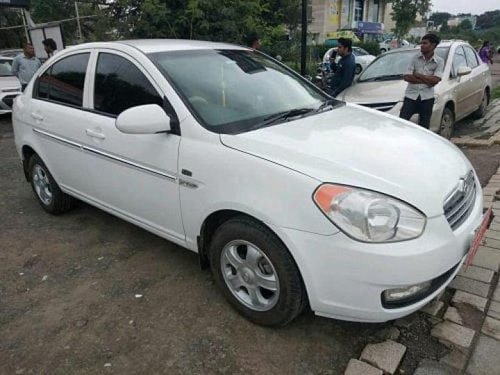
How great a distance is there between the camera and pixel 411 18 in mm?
30641

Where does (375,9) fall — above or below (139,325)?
above

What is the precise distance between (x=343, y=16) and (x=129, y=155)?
A: 4110cm

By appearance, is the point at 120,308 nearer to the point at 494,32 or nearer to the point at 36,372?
the point at 36,372

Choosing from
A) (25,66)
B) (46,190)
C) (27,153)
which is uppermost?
(25,66)

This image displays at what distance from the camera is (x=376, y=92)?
239 inches

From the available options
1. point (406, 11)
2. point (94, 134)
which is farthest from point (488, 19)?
point (94, 134)

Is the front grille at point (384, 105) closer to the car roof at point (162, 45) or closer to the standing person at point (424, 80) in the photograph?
the standing person at point (424, 80)

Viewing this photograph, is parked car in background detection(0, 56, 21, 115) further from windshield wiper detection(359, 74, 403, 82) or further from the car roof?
windshield wiper detection(359, 74, 403, 82)

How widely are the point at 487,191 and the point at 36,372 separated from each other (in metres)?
4.13

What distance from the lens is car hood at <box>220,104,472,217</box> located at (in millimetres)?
2148

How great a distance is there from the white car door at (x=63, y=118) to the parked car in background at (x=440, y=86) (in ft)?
12.4

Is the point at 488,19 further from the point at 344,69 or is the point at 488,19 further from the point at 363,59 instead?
the point at 344,69

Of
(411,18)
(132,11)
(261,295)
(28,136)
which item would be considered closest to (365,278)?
(261,295)

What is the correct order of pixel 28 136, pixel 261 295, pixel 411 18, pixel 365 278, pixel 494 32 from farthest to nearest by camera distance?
pixel 494 32 → pixel 411 18 → pixel 28 136 → pixel 261 295 → pixel 365 278
